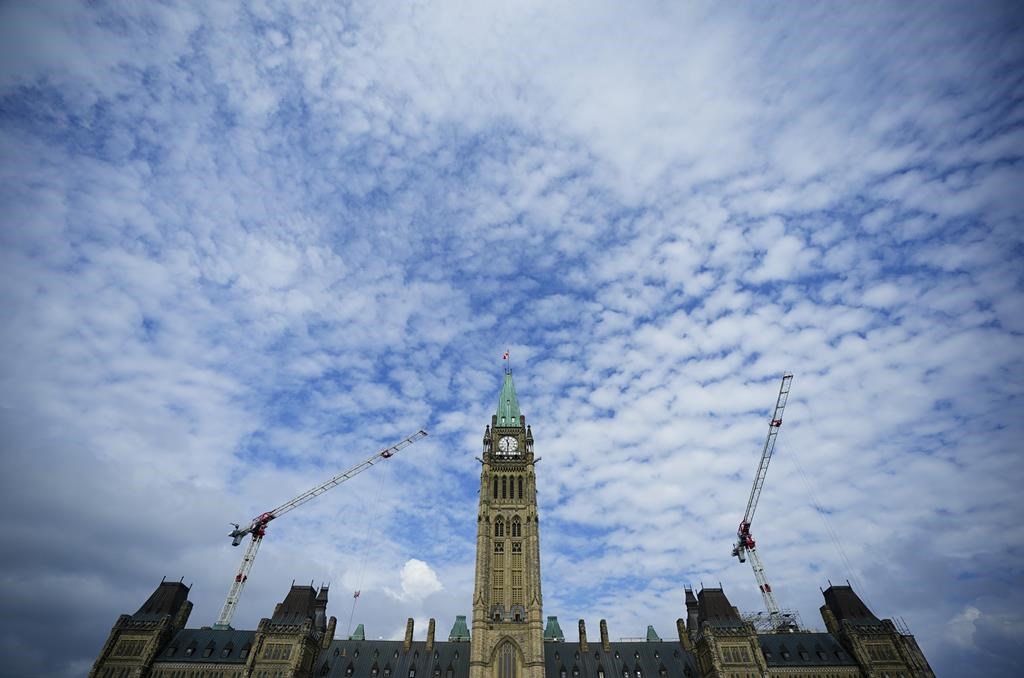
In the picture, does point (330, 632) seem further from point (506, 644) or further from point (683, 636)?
point (683, 636)

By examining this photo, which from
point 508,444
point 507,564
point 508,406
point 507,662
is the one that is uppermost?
A: point 508,406

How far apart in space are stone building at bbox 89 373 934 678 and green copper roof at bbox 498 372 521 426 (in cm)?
1422

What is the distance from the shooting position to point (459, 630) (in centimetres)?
11500

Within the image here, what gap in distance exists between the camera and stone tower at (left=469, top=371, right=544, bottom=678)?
85188 millimetres

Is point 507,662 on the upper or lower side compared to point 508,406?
lower

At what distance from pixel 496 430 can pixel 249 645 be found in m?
59.9

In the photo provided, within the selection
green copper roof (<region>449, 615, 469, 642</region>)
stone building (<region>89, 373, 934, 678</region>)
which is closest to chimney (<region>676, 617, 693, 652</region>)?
stone building (<region>89, 373, 934, 678</region>)

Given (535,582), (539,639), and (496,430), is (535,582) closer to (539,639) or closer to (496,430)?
(539,639)

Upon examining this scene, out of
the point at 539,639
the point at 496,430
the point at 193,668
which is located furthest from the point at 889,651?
the point at 193,668

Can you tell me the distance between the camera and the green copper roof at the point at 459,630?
11290 centimetres

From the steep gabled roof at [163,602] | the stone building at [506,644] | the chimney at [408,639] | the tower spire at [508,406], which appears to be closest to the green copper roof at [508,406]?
the tower spire at [508,406]

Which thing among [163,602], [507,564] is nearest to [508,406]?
[507,564]

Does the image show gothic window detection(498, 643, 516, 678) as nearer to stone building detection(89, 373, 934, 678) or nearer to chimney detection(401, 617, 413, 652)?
stone building detection(89, 373, 934, 678)

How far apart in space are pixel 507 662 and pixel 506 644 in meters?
2.53
